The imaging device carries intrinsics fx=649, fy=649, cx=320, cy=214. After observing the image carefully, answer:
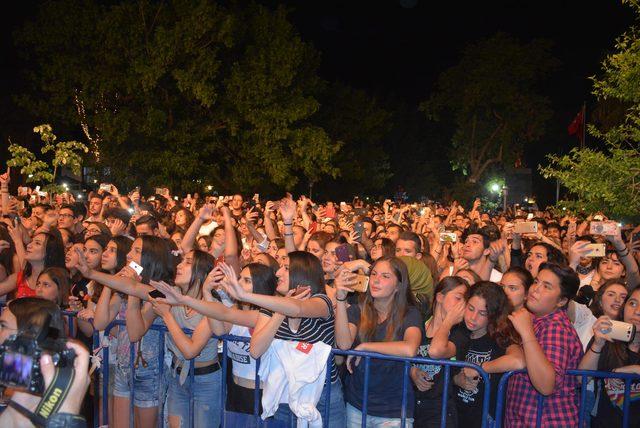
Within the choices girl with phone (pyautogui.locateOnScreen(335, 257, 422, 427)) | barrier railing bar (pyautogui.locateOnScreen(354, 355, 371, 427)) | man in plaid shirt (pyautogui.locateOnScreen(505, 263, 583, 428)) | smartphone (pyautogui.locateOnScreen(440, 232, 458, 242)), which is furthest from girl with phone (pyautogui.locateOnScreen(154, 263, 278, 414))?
smartphone (pyautogui.locateOnScreen(440, 232, 458, 242))

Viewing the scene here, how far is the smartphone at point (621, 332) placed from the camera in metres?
4.05

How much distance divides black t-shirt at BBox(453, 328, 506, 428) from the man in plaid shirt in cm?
18

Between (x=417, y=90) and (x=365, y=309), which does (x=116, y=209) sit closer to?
(x=365, y=309)

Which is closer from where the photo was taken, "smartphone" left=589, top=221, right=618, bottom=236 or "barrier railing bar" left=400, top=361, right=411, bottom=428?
"barrier railing bar" left=400, top=361, right=411, bottom=428

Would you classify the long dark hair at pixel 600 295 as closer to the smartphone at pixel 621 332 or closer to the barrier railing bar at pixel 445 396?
the smartphone at pixel 621 332

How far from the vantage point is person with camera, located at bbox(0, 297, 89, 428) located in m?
2.68

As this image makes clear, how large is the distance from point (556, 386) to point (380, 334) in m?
1.22

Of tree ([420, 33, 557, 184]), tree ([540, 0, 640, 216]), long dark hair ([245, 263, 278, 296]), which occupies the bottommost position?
long dark hair ([245, 263, 278, 296])

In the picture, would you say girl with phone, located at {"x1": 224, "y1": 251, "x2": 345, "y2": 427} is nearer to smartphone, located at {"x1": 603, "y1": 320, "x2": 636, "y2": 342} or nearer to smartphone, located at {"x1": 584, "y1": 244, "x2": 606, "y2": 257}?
smartphone, located at {"x1": 603, "y1": 320, "x2": 636, "y2": 342}

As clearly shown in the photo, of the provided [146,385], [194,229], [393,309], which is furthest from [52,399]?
[194,229]

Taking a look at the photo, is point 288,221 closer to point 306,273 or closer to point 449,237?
point 306,273

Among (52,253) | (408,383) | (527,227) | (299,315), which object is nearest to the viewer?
(299,315)

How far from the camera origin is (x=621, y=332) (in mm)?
4066

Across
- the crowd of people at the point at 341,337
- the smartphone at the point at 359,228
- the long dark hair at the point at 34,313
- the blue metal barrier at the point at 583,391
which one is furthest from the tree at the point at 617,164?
the long dark hair at the point at 34,313
